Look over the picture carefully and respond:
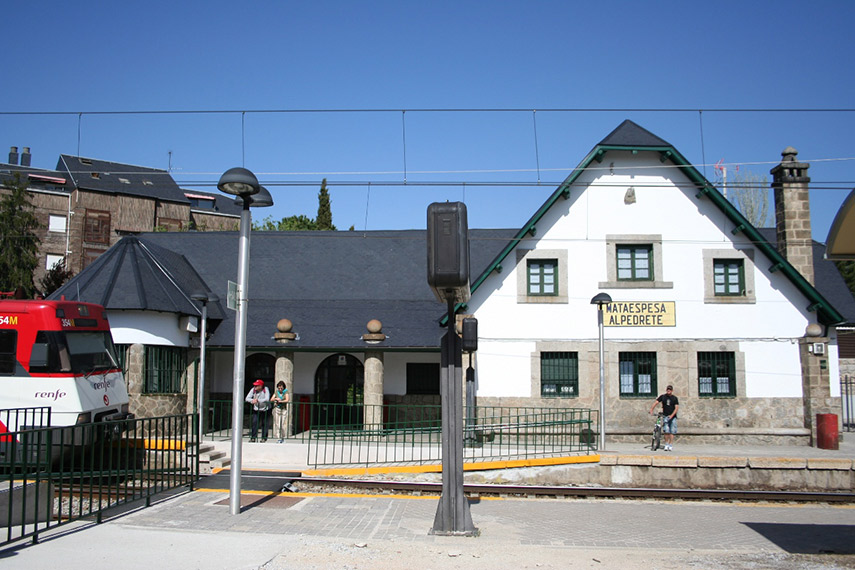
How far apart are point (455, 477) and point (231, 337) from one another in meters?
13.7

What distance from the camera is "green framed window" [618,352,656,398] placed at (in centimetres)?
1980

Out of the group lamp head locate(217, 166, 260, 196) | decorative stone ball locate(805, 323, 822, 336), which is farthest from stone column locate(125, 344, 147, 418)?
decorative stone ball locate(805, 323, 822, 336)

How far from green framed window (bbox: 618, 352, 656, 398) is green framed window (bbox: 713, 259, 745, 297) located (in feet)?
9.13

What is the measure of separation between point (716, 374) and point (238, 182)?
15320 millimetres

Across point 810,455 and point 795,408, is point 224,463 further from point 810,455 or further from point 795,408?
point 795,408

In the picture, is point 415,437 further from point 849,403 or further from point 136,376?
point 849,403

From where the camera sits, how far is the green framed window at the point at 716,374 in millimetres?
19750

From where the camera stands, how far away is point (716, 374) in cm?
1988

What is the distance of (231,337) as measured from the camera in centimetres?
2070

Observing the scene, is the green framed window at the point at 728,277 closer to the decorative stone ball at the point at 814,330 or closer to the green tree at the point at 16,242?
the decorative stone ball at the point at 814,330

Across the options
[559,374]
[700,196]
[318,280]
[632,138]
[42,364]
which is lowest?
[559,374]

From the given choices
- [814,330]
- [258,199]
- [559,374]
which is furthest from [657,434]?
[258,199]

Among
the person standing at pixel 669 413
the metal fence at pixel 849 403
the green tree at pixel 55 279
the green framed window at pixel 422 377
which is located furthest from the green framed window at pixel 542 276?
the green tree at pixel 55 279

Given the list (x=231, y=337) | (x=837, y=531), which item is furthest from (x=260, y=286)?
(x=837, y=531)
